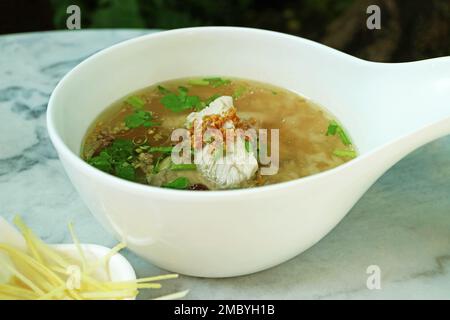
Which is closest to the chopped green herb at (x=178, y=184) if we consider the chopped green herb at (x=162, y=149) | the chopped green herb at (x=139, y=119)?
the chopped green herb at (x=162, y=149)

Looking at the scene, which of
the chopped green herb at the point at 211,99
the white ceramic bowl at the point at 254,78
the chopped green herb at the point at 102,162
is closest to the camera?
the white ceramic bowl at the point at 254,78

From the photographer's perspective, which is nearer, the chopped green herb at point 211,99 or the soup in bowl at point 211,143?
the soup in bowl at point 211,143

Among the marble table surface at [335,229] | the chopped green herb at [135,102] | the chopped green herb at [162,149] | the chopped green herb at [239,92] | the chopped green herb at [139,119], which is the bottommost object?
the marble table surface at [335,229]

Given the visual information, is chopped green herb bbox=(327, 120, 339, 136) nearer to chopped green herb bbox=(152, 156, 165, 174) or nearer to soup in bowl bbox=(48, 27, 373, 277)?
soup in bowl bbox=(48, 27, 373, 277)

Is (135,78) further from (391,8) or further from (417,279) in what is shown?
(391,8)

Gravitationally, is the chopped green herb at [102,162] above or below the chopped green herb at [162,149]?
below

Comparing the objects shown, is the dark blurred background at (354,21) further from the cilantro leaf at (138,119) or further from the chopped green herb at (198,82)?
the cilantro leaf at (138,119)

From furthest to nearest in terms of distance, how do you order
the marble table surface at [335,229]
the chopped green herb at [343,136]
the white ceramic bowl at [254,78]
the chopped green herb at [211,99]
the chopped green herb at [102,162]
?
the chopped green herb at [211,99] < the chopped green herb at [343,136] < the chopped green herb at [102,162] < the marble table surface at [335,229] < the white ceramic bowl at [254,78]

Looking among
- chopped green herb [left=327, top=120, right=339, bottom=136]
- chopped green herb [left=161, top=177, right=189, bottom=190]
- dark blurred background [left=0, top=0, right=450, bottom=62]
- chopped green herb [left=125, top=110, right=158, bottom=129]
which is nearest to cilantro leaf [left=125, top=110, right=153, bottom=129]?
chopped green herb [left=125, top=110, right=158, bottom=129]
